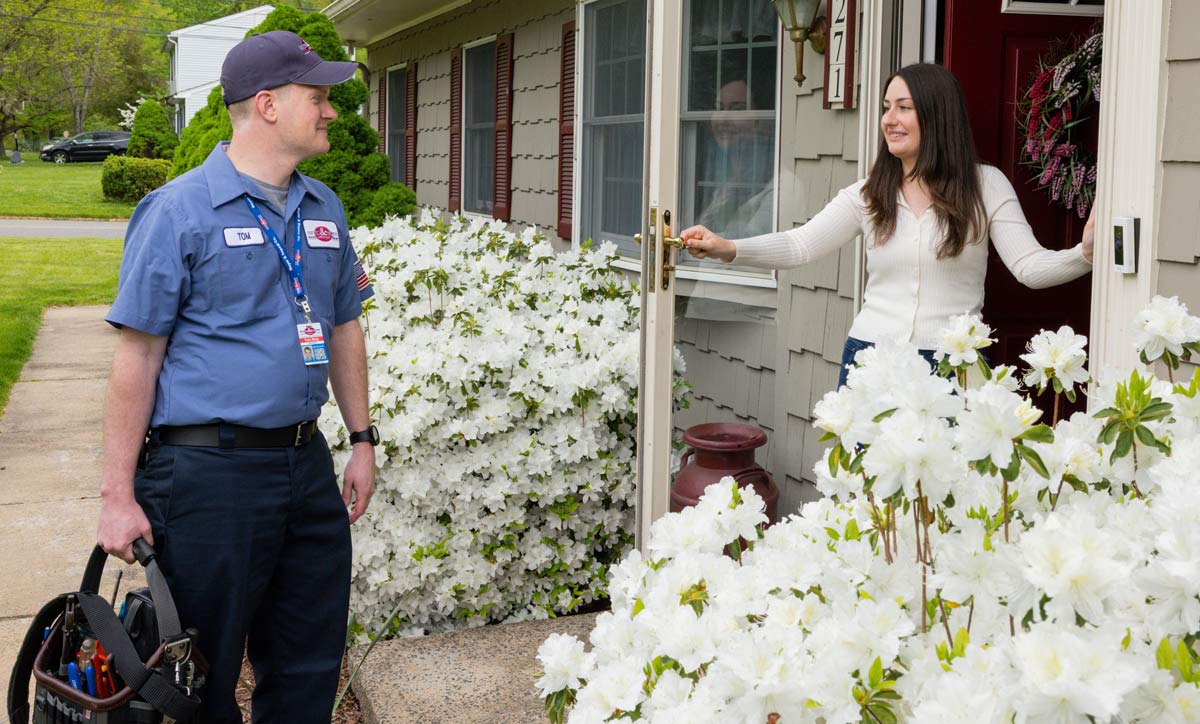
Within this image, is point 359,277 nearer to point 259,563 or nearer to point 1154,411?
point 259,563

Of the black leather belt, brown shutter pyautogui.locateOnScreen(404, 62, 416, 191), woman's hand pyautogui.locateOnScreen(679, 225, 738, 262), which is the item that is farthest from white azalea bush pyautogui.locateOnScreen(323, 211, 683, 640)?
brown shutter pyautogui.locateOnScreen(404, 62, 416, 191)

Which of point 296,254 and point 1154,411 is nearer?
point 1154,411

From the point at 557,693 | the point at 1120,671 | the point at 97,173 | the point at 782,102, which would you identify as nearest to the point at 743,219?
the point at 782,102

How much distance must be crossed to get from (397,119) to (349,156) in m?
3.76

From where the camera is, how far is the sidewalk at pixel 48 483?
499 cm

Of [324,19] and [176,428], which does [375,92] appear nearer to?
[324,19]

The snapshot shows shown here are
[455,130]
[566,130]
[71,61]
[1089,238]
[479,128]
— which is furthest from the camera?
[71,61]

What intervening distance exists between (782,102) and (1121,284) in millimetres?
1805

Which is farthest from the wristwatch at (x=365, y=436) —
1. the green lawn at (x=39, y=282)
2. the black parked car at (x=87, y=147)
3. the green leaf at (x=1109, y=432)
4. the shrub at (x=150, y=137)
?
the black parked car at (x=87, y=147)

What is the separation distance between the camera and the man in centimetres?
279

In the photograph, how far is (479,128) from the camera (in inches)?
404

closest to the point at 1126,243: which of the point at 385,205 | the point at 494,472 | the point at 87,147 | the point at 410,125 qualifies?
the point at 494,472

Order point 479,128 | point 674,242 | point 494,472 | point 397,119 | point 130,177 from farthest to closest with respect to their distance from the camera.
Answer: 1. point 130,177
2. point 397,119
3. point 479,128
4. point 494,472
5. point 674,242

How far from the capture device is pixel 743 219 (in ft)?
14.7
